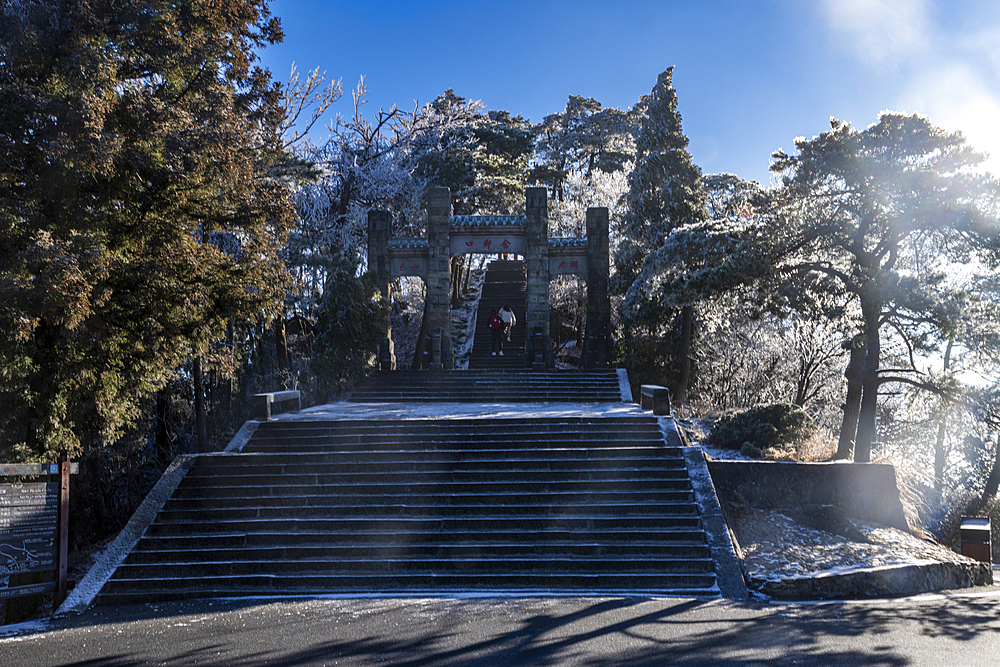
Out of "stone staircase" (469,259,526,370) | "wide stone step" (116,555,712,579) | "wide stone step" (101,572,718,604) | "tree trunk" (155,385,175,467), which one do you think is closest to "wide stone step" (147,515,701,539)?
"wide stone step" (116,555,712,579)

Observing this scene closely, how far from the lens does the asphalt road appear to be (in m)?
6.04

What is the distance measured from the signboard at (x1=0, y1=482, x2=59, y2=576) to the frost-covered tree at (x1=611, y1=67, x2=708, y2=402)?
50.5 ft

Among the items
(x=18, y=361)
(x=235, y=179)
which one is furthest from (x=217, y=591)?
(x=235, y=179)

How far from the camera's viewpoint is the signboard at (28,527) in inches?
301

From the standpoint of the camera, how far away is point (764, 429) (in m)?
13.6

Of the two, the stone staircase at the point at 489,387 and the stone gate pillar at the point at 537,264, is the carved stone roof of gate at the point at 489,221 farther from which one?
the stone staircase at the point at 489,387

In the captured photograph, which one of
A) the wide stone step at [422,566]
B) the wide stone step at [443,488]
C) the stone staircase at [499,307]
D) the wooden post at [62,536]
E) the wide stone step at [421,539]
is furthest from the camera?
the stone staircase at [499,307]

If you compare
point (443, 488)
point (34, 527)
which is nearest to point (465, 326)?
point (443, 488)

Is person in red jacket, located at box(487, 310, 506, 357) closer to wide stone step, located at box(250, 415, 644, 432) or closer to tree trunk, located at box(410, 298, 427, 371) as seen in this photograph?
tree trunk, located at box(410, 298, 427, 371)

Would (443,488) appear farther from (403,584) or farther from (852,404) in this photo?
(852,404)

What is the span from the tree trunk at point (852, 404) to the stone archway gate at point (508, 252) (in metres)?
8.79

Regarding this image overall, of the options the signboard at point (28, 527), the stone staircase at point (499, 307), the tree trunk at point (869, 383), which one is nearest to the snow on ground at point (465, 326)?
the stone staircase at point (499, 307)

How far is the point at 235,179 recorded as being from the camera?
10.8 m

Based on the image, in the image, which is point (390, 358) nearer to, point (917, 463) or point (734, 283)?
point (734, 283)
